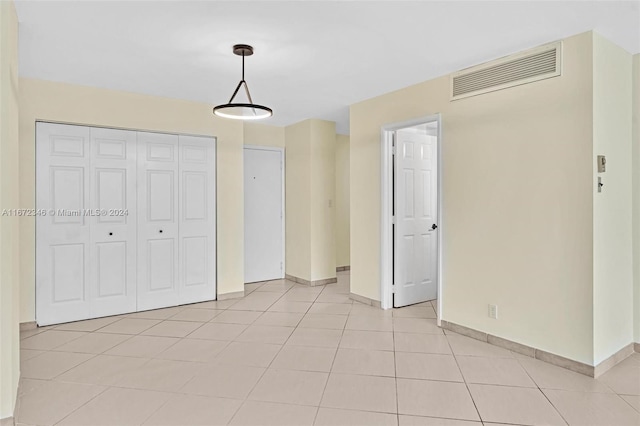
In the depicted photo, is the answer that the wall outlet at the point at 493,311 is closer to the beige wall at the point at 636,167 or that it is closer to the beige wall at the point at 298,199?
the beige wall at the point at 636,167

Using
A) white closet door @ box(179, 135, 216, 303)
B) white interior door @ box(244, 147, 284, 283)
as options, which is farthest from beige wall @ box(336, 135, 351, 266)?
white closet door @ box(179, 135, 216, 303)

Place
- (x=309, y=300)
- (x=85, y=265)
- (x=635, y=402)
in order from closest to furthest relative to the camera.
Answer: (x=635, y=402) < (x=85, y=265) < (x=309, y=300)

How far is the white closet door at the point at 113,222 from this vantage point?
4191 mm

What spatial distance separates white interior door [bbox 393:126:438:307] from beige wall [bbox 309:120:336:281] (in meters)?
1.58

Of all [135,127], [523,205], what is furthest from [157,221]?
[523,205]

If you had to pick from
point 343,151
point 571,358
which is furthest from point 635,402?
point 343,151

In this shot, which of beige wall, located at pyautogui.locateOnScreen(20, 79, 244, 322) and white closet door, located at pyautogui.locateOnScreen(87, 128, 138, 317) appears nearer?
beige wall, located at pyautogui.locateOnScreen(20, 79, 244, 322)

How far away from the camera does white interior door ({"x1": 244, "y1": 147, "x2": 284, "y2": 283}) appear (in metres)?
5.95

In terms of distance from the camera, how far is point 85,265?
4133 millimetres

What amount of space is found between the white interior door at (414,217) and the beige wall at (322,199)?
1580 mm

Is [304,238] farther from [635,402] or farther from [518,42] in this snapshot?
[635,402]

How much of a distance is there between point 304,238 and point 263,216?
0.77m

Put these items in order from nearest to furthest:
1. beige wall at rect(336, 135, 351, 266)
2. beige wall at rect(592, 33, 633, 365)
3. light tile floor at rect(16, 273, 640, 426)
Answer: light tile floor at rect(16, 273, 640, 426) → beige wall at rect(592, 33, 633, 365) → beige wall at rect(336, 135, 351, 266)

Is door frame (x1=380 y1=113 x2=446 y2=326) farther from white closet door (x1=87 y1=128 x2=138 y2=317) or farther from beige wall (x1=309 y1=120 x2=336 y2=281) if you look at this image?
white closet door (x1=87 y1=128 x2=138 y2=317)
